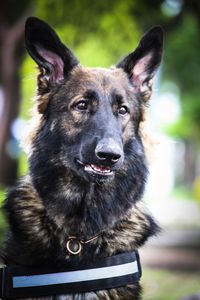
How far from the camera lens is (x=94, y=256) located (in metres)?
4.20

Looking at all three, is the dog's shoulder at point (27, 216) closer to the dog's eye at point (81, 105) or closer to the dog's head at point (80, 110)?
the dog's head at point (80, 110)

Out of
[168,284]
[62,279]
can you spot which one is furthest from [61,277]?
[168,284]

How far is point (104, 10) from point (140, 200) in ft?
23.3

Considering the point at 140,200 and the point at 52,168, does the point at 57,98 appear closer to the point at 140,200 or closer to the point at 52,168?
the point at 52,168

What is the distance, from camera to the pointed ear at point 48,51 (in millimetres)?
4305

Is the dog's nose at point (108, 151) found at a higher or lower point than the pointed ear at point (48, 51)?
lower

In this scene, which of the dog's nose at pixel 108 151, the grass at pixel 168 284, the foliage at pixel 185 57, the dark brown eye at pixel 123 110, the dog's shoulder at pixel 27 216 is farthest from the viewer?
the foliage at pixel 185 57

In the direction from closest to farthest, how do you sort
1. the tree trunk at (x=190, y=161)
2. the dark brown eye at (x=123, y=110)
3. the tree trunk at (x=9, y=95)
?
the dark brown eye at (x=123, y=110) → the tree trunk at (x=9, y=95) → the tree trunk at (x=190, y=161)

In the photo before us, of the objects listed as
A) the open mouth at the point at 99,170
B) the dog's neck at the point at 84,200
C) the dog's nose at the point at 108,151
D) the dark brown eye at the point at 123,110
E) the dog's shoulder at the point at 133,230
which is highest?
the dark brown eye at the point at 123,110

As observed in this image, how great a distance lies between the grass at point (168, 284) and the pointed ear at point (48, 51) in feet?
11.9

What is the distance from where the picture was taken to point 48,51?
4414mm

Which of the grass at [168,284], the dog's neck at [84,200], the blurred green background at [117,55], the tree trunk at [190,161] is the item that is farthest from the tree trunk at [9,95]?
the tree trunk at [190,161]

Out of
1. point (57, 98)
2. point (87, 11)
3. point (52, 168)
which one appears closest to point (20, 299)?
point (52, 168)

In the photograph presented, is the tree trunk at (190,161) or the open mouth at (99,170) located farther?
the tree trunk at (190,161)
